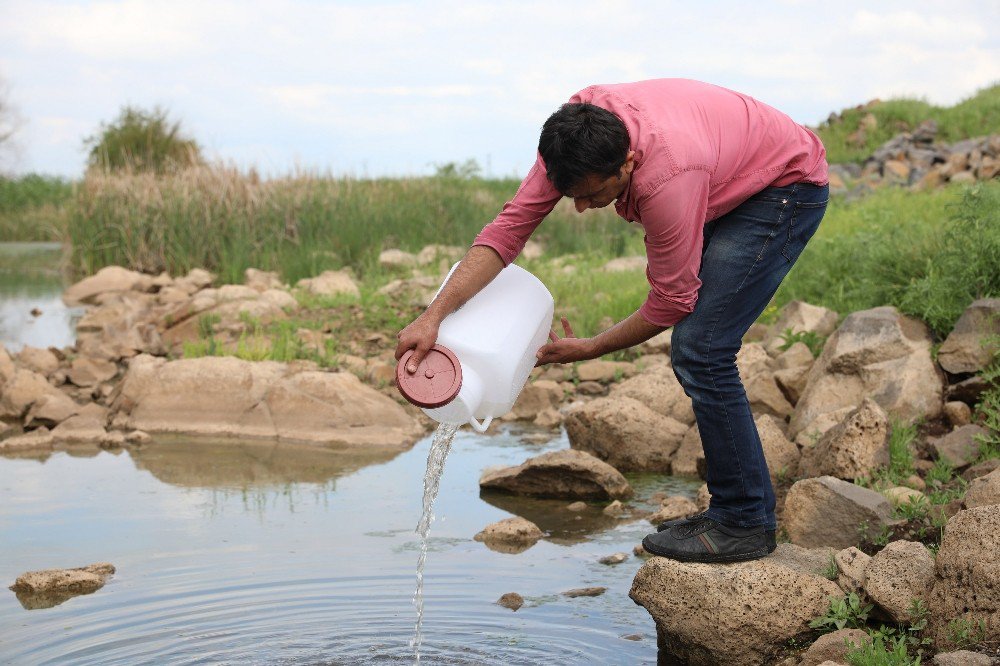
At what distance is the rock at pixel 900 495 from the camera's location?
4.66 metres

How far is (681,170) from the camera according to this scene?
126 inches

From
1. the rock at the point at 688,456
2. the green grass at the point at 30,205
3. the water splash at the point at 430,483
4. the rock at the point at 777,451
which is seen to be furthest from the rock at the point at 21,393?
the green grass at the point at 30,205

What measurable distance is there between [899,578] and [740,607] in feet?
1.74

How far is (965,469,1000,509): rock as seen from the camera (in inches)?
164

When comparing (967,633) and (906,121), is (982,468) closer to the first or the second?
(967,633)

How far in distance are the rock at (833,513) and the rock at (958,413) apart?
1.36 m

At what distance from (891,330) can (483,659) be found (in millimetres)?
3399

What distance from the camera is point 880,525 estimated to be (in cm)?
443

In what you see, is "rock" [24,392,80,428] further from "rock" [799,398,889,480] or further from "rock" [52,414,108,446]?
"rock" [799,398,889,480]

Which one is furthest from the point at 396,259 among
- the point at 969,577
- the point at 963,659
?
the point at 963,659

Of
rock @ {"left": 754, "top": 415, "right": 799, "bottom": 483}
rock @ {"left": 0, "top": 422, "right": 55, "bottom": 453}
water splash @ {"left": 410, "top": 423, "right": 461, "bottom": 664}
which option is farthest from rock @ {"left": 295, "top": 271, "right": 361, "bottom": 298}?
water splash @ {"left": 410, "top": 423, "right": 461, "bottom": 664}

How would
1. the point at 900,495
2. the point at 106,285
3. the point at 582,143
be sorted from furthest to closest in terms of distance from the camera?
the point at 106,285 < the point at 900,495 < the point at 582,143

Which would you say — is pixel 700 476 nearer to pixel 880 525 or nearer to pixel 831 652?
pixel 880 525

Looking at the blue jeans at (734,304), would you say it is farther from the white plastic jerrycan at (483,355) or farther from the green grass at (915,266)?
the green grass at (915,266)
